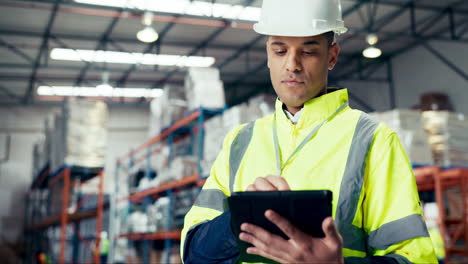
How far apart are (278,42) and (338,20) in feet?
0.67

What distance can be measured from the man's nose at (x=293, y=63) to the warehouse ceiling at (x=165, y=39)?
1082 centimetres

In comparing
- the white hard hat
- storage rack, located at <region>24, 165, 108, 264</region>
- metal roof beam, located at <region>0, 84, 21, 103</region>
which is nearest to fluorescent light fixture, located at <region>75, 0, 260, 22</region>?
storage rack, located at <region>24, 165, 108, 264</region>

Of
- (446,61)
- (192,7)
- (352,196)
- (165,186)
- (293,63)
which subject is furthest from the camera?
(446,61)

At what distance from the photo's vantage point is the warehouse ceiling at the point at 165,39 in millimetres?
12898

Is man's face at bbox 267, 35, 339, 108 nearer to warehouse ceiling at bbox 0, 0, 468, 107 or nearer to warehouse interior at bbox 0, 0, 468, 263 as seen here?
warehouse interior at bbox 0, 0, 468, 263

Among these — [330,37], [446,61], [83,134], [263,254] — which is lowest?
[263,254]

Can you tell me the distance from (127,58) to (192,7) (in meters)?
4.50

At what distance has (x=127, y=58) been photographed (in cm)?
1605

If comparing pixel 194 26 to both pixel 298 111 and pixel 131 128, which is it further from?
pixel 298 111

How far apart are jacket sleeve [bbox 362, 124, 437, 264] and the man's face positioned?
0.22 meters

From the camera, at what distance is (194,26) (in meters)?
14.4

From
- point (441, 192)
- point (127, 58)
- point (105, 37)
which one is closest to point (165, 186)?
point (441, 192)

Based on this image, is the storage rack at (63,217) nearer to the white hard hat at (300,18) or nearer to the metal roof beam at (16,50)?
the metal roof beam at (16,50)

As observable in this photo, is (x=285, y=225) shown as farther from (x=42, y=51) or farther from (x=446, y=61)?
(x=42, y=51)
